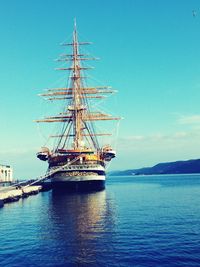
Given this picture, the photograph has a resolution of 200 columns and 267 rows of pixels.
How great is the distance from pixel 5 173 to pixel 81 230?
307ft

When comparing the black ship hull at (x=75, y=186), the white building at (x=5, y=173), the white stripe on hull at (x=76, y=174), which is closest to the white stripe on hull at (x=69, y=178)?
the white stripe on hull at (x=76, y=174)

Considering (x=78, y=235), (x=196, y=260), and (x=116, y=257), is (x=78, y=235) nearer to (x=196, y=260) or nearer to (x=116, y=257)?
(x=116, y=257)

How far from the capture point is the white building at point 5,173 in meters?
121

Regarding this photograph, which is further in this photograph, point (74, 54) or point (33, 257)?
point (74, 54)

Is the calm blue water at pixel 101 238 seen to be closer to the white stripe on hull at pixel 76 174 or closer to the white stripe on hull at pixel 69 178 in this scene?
the white stripe on hull at pixel 69 178

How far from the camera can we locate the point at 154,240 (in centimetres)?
3131

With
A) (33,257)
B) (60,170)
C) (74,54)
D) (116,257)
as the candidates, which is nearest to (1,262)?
(33,257)

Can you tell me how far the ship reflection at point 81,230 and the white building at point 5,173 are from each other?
70612 mm

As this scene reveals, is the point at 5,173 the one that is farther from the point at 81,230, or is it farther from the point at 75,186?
the point at 81,230

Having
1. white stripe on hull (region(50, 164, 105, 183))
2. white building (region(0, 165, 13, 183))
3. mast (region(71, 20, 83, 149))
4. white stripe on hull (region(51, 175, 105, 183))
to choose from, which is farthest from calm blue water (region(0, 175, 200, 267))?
white building (region(0, 165, 13, 183))

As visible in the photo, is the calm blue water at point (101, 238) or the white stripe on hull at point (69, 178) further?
the white stripe on hull at point (69, 178)

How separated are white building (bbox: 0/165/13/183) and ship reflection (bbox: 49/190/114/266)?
232 ft

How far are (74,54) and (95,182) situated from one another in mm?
41257

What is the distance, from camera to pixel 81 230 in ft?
121
